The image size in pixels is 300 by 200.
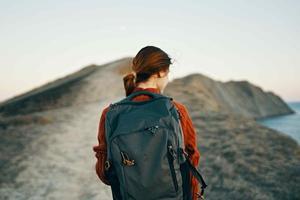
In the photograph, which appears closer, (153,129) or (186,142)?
(153,129)

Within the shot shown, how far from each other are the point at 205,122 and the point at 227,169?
149 inches

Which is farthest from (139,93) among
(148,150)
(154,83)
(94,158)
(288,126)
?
(288,126)

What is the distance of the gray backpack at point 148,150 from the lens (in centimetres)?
280

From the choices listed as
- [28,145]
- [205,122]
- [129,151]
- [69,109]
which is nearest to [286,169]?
[205,122]

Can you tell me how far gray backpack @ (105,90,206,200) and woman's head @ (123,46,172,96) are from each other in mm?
233

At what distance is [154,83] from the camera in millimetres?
3154

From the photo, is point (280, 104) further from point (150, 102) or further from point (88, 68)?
point (150, 102)

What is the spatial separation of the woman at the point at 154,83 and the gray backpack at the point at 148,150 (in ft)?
0.44

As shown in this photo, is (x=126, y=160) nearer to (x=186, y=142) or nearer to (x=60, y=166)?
(x=186, y=142)

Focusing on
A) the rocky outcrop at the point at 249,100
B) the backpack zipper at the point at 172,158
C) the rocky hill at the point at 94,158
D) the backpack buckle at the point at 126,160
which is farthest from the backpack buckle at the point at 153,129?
the rocky outcrop at the point at 249,100

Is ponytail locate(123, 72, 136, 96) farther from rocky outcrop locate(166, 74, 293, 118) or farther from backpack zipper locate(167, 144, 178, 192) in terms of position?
→ rocky outcrop locate(166, 74, 293, 118)

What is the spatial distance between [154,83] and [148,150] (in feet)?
2.03

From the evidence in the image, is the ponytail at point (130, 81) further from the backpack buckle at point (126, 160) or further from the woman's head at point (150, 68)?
the backpack buckle at point (126, 160)

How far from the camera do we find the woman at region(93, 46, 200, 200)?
3037 millimetres
